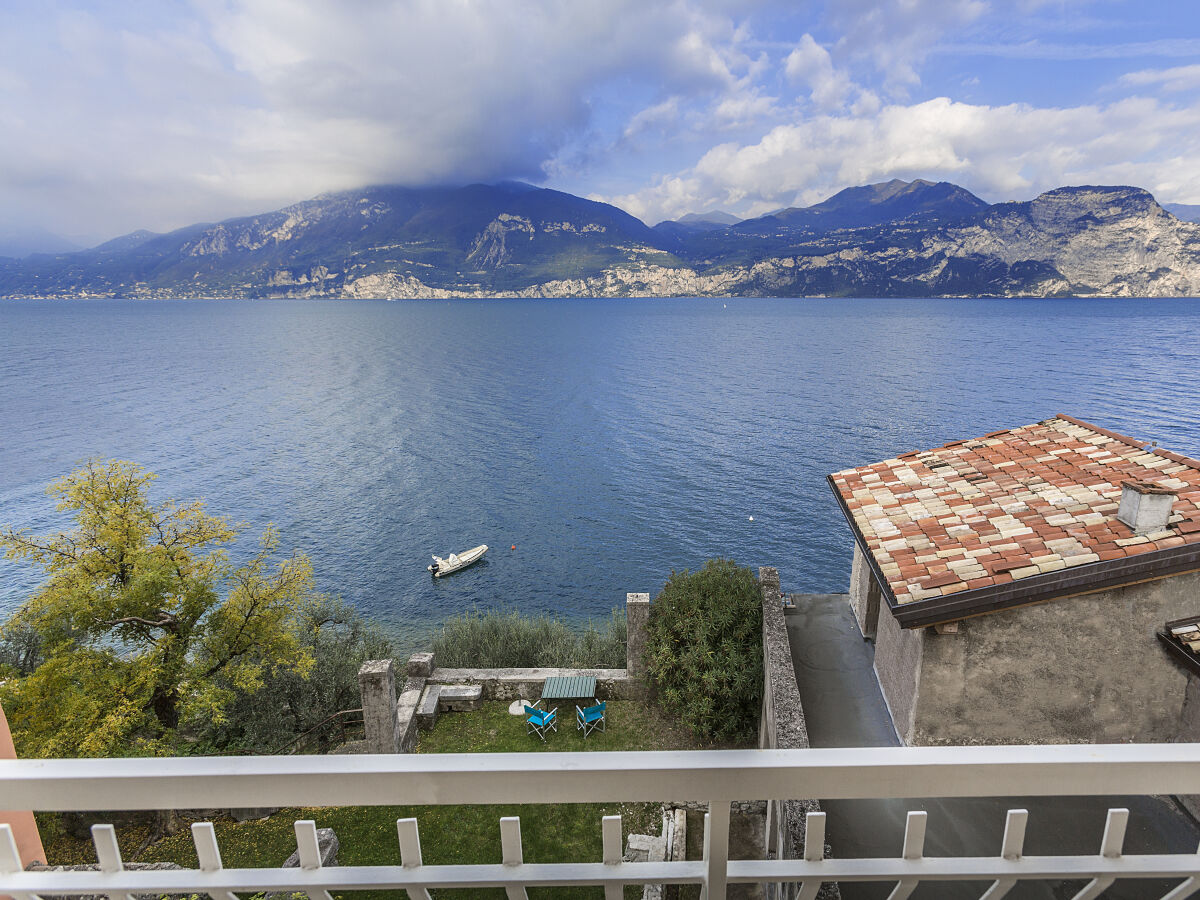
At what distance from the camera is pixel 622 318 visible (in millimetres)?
170750

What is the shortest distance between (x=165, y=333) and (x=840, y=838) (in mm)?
160662

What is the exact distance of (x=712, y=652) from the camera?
1435cm

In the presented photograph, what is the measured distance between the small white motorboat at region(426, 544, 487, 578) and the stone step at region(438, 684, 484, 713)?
715 inches

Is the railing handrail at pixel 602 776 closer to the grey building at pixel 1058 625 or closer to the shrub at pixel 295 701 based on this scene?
the grey building at pixel 1058 625

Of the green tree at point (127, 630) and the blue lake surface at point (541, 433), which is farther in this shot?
the blue lake surface at point (541, 433)

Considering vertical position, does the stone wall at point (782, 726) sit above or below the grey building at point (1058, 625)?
below

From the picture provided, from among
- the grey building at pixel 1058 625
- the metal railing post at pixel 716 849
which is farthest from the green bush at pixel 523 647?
the metal railing post at pixel 716 849

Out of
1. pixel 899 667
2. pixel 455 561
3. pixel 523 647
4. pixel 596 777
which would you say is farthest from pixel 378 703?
pixel 455 561

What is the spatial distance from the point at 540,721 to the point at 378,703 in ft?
12.6

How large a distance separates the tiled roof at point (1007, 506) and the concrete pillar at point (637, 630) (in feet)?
18.2

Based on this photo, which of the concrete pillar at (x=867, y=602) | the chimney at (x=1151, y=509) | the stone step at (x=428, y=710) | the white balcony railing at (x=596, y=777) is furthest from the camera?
the stone step at (x=428, y=710)

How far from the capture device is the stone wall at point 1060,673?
307 inches

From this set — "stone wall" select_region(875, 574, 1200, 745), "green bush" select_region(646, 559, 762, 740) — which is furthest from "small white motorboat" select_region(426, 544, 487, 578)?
"stone wall" select_region(875, 574, 1200, 745)

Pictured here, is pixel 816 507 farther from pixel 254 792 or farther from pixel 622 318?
pixel 622 318
